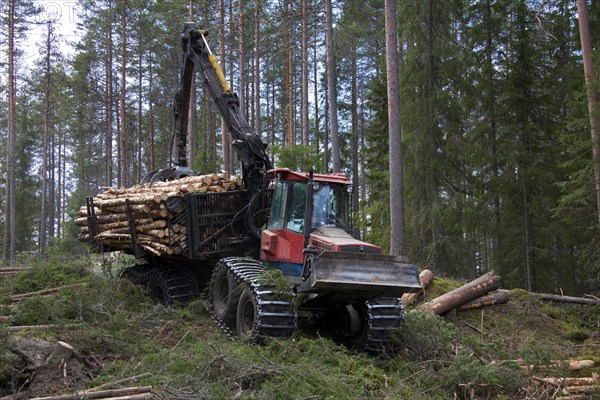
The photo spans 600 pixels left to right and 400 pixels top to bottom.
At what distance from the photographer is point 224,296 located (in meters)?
9.82

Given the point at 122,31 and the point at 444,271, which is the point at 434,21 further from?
the point at 122,31

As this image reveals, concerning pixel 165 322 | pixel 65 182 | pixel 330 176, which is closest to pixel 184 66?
pixel 330 176

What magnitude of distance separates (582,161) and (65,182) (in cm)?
5452

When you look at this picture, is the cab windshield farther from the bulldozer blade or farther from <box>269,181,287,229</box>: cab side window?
the bulldozer blade

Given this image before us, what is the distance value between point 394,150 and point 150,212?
240 inches

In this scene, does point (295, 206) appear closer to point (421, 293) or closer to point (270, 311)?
point (270, 311)

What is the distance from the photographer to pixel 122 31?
29.7 metres

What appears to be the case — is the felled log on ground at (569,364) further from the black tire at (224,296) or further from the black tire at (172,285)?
the black tire at (172,285)

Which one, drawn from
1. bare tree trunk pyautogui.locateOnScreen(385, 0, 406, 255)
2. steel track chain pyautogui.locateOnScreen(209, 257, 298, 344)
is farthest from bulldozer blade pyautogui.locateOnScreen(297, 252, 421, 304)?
bare tree trunk pyautogui.locateOnScreen(385, 0, 406, 255)

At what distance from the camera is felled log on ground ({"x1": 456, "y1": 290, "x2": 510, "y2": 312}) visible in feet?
37.7

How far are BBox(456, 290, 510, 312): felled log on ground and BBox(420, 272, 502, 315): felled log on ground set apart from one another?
0.14m

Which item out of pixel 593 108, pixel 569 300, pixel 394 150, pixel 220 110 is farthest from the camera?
pixel 394 150

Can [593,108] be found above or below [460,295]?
above

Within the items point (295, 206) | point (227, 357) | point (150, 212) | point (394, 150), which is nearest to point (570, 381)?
point (295, 206)
